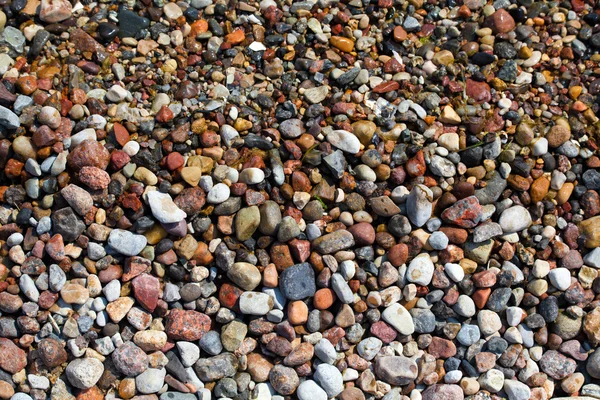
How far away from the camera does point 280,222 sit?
98.0 inches

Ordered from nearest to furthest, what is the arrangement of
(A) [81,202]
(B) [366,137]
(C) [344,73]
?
(A) [81,202], (B) [366,137], (C) [344,73]

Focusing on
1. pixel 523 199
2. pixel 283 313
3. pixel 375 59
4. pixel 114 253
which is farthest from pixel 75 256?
pixel 523 199

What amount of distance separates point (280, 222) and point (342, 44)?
1008 mm

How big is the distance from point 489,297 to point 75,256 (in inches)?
68.2

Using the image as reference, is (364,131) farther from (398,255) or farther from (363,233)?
(398,255)

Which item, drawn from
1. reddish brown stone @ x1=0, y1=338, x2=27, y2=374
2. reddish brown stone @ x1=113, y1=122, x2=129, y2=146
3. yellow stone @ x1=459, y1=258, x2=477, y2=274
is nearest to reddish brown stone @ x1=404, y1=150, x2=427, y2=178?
yellow stone @ x1=459, y1=258, x2=477, y2=274

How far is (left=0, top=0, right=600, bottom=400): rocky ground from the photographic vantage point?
93.4 inches

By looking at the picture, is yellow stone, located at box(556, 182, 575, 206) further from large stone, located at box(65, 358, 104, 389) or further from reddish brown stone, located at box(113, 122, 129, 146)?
→ large stone, located at box(65, 358, 104, 389)

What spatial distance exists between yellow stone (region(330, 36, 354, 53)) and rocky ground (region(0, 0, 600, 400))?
Result: 0.08 meters

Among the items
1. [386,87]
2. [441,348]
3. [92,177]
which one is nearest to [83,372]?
[92,177]

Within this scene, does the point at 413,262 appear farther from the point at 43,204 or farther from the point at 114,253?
the point at 43,204

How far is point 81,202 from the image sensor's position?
2400 millimetres

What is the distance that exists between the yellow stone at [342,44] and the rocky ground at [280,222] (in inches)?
3.2

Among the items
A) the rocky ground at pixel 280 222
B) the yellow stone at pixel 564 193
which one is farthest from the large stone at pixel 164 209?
the yellow stone at pixel 564 193
